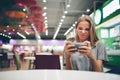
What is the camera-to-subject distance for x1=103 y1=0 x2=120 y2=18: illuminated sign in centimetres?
538

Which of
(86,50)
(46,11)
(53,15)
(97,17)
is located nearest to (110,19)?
(97,17)

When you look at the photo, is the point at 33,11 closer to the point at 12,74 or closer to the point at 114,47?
the point at 114,47

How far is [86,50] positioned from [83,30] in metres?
0.42

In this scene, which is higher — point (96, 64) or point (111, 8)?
point (111, 8)

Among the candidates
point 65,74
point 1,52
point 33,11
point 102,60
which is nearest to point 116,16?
point 102,60

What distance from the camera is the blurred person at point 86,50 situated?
3859 mm

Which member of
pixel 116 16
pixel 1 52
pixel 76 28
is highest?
pixel 116 16

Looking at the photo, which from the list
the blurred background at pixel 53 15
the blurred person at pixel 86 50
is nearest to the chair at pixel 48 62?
the blurred background at pixel 53 15

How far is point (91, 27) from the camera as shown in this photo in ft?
12.7

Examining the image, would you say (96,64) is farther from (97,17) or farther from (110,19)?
(110,19)

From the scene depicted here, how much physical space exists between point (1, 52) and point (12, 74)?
882cm

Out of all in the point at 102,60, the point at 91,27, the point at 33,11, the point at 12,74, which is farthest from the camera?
the point at 33,11

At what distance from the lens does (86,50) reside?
3955 mm

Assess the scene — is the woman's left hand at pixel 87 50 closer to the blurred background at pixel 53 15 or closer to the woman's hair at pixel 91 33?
the woman's hair at pixel 91 33
